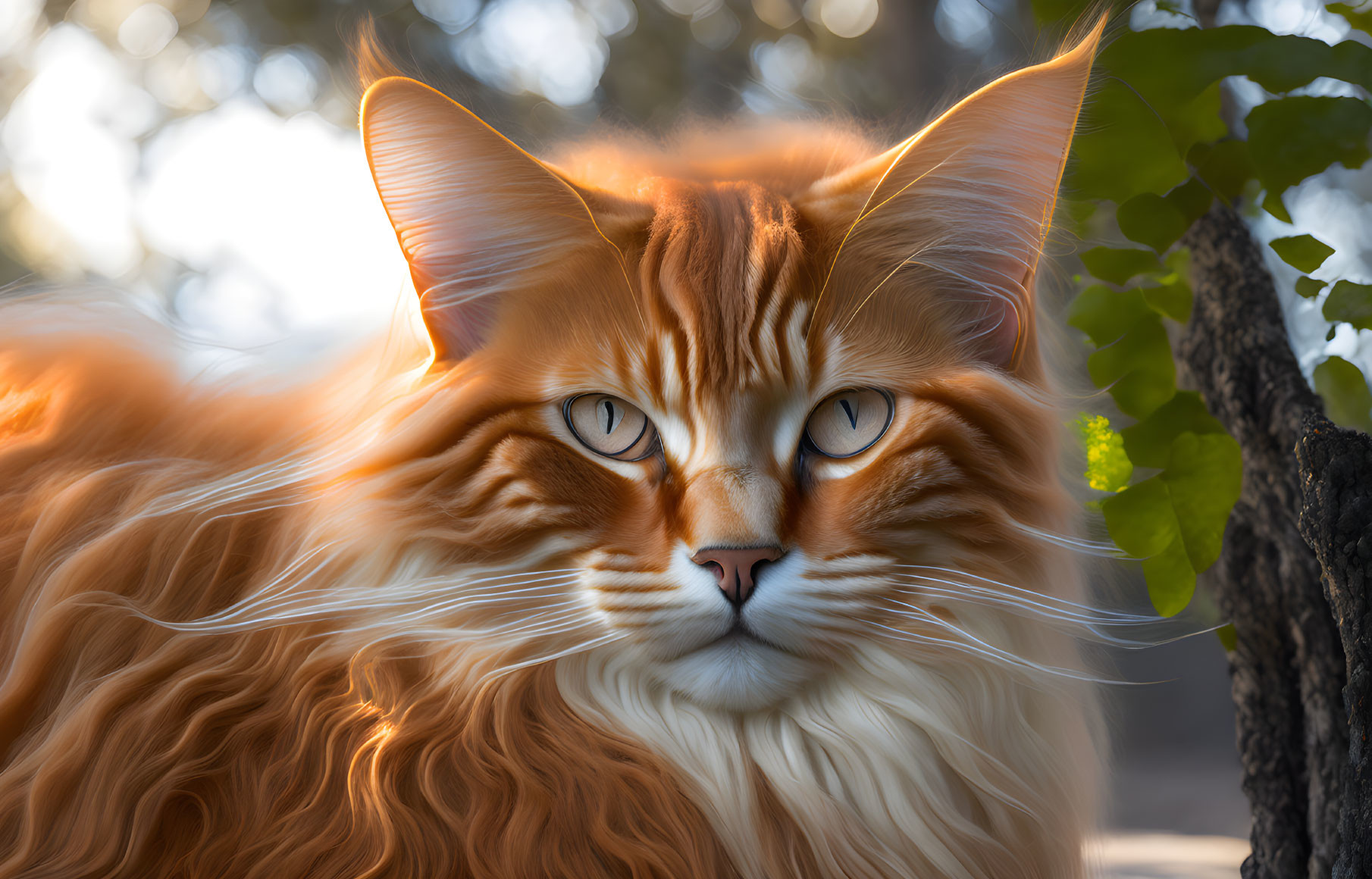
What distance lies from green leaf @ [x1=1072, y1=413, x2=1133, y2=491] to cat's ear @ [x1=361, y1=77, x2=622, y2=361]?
0.65 meters

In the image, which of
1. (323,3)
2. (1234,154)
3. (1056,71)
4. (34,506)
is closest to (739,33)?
(323,3)

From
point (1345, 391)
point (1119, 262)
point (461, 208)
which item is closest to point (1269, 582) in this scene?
point (1345, 391)

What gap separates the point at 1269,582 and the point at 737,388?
0.88m

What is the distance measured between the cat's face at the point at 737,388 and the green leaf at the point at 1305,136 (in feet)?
0.99

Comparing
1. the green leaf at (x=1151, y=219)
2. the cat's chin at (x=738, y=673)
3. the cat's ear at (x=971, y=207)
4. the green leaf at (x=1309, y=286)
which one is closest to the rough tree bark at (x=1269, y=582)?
the green leaf at (x=1309, y=286)

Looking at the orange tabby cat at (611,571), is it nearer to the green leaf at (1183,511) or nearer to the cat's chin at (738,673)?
the cat's chin at (738,673)

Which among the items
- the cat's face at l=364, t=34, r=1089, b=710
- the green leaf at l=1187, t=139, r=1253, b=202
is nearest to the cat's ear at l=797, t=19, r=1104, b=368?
the cat's face at l=364, t=34, r=1089, b=710

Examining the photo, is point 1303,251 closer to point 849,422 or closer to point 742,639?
point 849,422

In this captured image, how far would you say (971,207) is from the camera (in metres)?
A: 0.81

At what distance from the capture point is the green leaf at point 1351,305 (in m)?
0.94

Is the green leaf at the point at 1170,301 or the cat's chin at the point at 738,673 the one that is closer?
the cat's chin at the point at 738,673

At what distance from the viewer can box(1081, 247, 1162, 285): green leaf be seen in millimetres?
1036

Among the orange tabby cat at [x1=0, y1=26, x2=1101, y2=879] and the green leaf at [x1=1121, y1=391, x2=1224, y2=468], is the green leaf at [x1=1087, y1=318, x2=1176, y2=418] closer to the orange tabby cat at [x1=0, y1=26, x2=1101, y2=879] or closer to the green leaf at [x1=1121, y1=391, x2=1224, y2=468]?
the green leaf at [x1=1121, y1=391, x2=1224, y2=468]

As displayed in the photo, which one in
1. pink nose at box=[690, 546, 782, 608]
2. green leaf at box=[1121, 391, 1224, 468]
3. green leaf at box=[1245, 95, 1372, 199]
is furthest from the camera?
green leaf at box=[1121, 391, 1224, 468]
